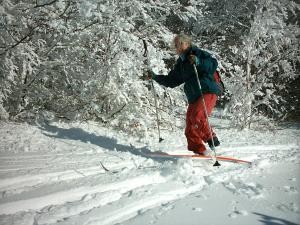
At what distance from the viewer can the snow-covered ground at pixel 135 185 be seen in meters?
3.22

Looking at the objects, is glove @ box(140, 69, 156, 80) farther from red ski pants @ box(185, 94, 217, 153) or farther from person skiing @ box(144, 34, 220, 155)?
red ski pants @ box(185, 94, 217, 153)

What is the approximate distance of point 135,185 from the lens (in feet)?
13.1

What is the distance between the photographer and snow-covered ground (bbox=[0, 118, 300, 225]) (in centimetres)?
322

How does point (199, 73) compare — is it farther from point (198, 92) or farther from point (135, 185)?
point (135, 185)

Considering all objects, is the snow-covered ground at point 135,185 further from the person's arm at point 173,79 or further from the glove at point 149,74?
the glove at point 149,74

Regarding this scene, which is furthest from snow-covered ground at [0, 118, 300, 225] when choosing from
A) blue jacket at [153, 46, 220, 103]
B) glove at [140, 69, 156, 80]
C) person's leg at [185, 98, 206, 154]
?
glove at [140, 69, 156, 80]

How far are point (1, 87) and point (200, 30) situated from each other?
6.77 meters

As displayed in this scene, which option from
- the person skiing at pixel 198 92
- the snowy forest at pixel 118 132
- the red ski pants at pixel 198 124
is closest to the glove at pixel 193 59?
the person skiing at pixel 198 92

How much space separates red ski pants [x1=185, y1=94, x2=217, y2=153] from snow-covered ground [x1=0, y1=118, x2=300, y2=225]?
0.38 m

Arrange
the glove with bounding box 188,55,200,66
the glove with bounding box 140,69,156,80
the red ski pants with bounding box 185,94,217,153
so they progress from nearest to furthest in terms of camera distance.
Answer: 1. the glove with bounding box 188,55,200,66
2. the red ski pants with bounding box 185,94,217,153
3. the glove with bounding box 140,69,156,80

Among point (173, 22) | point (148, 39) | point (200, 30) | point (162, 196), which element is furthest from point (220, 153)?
point (173, 22)

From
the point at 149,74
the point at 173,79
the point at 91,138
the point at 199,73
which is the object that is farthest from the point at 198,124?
the point at 91,138

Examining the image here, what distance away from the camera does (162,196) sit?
366cm

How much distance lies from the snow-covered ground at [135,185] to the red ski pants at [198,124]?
38 cm
